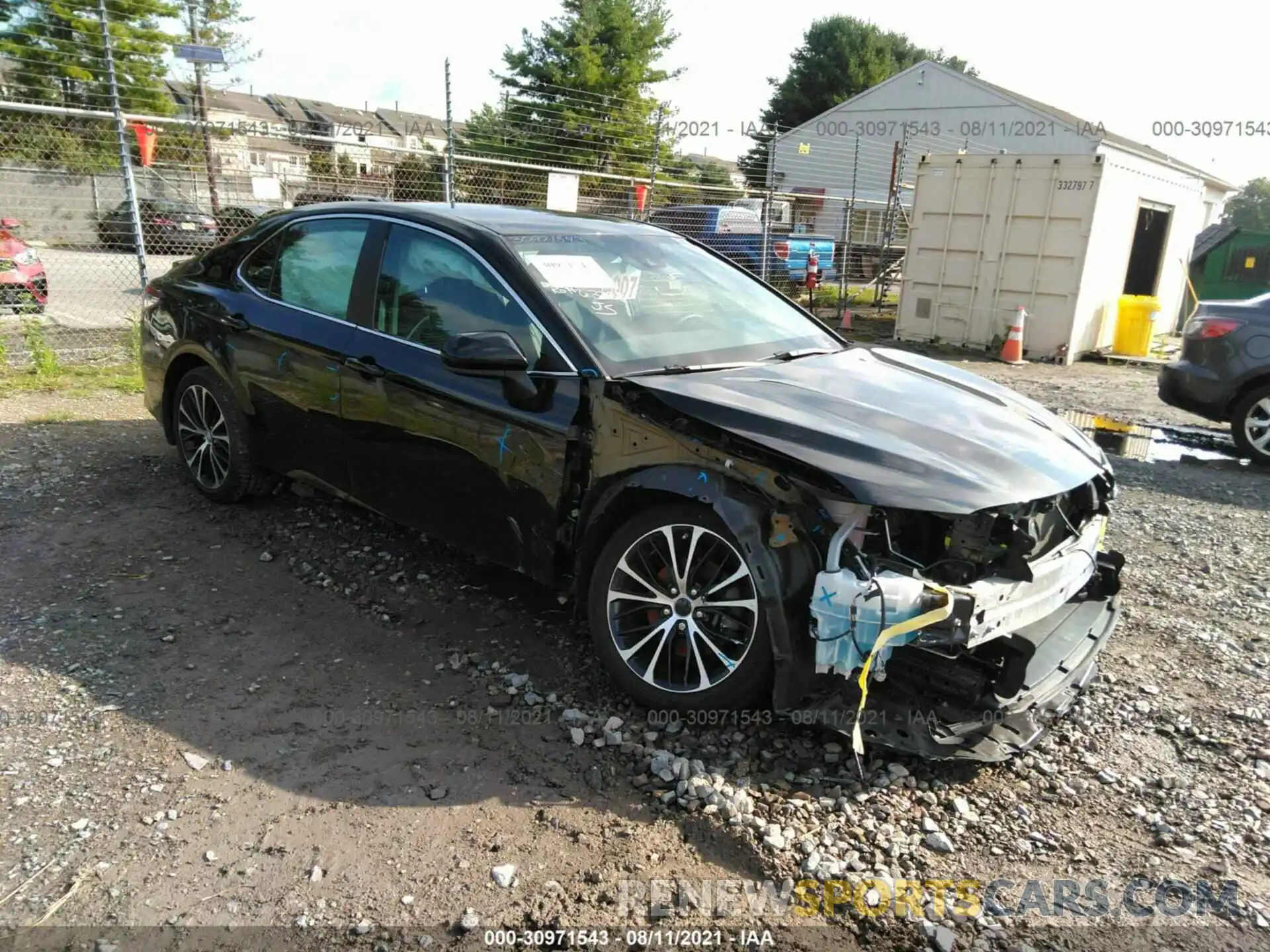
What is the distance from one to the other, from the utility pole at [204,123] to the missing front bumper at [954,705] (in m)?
8.08

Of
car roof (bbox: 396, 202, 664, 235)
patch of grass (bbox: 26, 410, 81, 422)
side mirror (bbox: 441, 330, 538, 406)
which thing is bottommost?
patch of grass (bbox: 26, 410, 81, 422)

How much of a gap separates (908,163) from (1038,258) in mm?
20360

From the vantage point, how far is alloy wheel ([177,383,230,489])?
493 cm

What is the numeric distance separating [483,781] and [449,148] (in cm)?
834

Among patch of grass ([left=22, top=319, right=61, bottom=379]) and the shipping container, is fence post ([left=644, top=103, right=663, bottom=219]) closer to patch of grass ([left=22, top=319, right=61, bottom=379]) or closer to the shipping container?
the shipping container

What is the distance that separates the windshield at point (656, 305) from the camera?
354 centimetres

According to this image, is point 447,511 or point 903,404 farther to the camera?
point 447,511

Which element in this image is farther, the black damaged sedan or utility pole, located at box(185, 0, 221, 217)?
utility pole, located at box(185, 0, 221, 217)

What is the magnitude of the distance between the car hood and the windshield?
0.18 metres

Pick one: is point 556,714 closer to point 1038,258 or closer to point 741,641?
point 741,641

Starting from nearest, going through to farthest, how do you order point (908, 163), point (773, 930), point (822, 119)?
point (773, 930) → point (908, 163) → point (822, 119)

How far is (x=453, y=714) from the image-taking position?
130 inches

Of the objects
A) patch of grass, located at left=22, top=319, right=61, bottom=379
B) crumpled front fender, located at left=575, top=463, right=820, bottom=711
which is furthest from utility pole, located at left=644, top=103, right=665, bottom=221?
crumpled front fender, located at left=575, top=463, right=820, bottom=711

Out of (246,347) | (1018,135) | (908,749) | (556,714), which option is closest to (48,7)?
(246,347)
